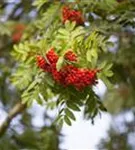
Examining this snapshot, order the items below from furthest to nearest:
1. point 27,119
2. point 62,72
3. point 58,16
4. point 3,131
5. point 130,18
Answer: point 27,119 → point 3,131 → point 58,16 → point 130,18 → point 62,72

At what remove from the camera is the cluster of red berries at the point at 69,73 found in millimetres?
2174

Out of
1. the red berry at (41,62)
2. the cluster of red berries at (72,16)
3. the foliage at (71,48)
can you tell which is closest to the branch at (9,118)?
the foliage at (71,48)

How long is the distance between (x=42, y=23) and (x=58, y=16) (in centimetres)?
15

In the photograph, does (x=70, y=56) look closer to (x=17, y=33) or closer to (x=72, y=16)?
(x=72, y=16)

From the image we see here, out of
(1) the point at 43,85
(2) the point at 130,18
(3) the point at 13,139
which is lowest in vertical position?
(3) the point at 13,139

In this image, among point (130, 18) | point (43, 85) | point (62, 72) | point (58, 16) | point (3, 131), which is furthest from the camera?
point (3, 131)

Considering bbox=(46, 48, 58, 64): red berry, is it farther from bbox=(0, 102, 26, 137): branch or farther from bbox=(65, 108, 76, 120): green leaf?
bbox=(0, 102, 26, 137): branch

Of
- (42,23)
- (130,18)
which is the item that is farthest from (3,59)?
(130,18)

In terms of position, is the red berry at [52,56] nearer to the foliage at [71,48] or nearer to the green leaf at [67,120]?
the foliage at [71,48]

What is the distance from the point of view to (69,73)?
2.18m

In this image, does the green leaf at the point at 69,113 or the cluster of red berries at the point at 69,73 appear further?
the green leaf at the point at 69,113

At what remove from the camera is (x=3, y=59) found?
561 centimetres

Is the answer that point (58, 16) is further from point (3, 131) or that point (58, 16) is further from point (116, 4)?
point (3, 131)

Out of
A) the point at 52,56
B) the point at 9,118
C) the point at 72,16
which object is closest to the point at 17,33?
the point at 9,118
